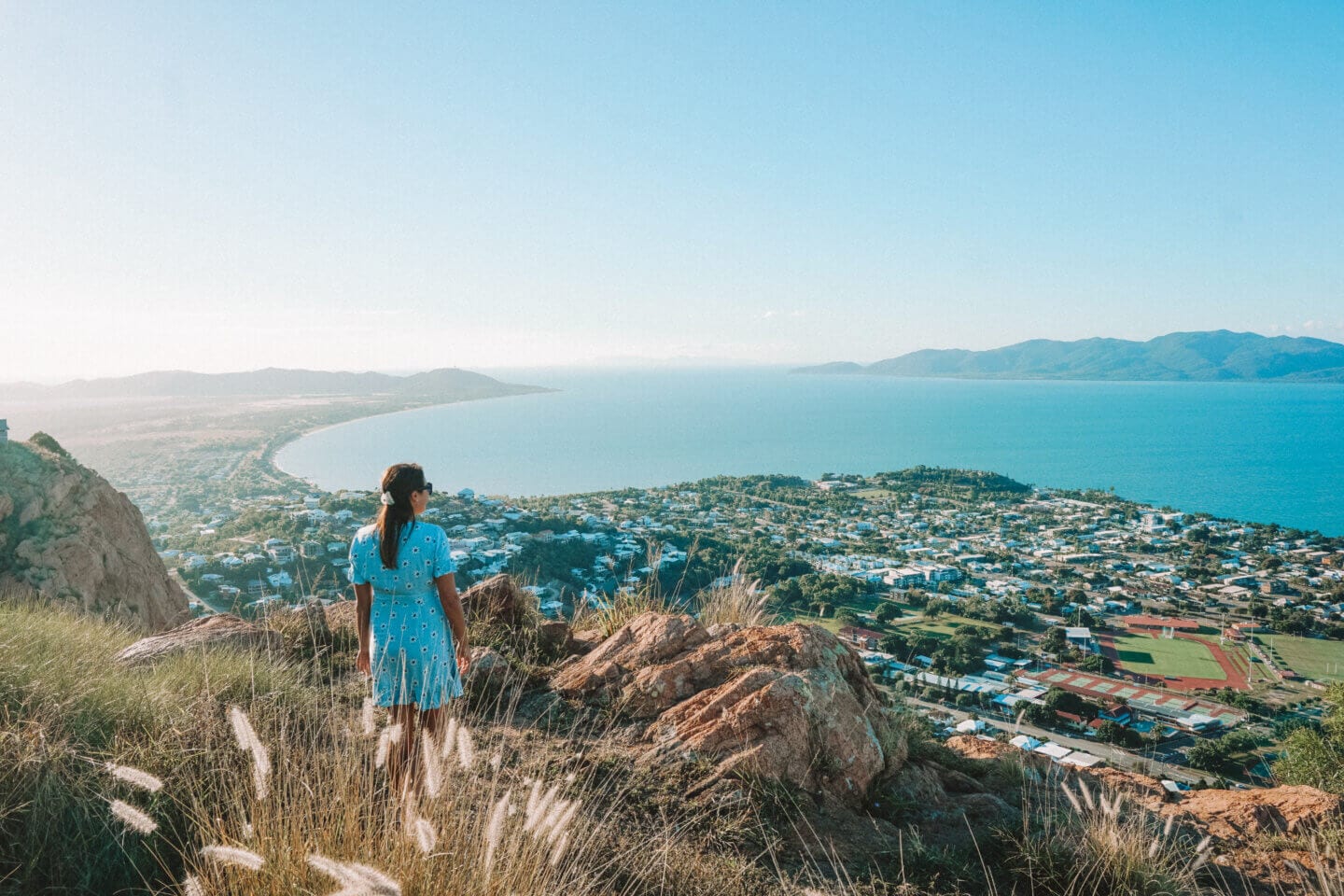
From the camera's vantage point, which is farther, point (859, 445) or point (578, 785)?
point (859, 445)

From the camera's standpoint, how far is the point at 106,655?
4.16 meters

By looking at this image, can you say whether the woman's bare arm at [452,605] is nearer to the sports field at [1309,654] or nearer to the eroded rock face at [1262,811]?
the eroded rock face at [1262,811]

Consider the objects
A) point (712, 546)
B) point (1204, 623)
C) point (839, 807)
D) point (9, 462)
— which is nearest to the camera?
point (839, 807)

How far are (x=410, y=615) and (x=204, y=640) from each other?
95.2 inches

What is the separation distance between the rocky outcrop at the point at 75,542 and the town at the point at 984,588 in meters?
1.65

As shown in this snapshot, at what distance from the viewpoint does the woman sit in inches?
151

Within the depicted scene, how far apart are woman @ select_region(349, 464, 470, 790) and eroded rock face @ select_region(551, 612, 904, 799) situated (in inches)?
52.9

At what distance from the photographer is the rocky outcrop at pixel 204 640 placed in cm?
475

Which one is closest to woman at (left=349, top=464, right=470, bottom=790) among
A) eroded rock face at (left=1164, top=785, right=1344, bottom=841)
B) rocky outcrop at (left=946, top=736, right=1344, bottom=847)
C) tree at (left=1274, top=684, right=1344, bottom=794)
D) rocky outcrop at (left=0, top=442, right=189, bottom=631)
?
rocky outcrop at (left=946, top=736, right=1344, bottom=847)

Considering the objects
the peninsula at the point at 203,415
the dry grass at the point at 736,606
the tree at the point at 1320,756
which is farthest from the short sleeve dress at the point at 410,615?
the peninsula at the point at 203,415

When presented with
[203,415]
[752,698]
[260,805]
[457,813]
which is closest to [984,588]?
[752,698]

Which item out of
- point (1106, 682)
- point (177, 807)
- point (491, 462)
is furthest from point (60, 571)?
point (491, 462)

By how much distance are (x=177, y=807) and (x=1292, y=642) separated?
35764 mm

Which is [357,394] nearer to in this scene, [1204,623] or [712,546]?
[712,546]
